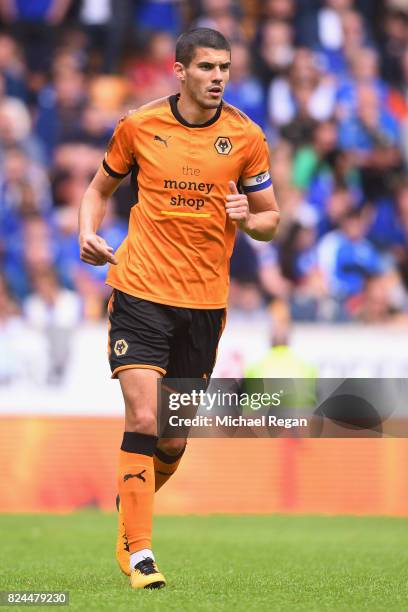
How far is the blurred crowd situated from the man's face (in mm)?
7080

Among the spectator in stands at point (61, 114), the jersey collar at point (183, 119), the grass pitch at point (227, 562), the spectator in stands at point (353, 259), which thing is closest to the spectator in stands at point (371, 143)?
the spectator in stands at point (353, 259)

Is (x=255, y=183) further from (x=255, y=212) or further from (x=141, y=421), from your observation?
(x=141, y=421)

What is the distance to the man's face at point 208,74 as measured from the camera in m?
5.98

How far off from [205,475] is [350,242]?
10.6ft

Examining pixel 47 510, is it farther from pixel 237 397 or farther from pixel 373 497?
pixel 237 397

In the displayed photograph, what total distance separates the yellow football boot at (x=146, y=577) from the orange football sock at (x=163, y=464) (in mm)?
885

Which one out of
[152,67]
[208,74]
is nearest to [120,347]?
[208,74]

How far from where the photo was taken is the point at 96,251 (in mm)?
5859

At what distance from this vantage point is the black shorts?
5965mm

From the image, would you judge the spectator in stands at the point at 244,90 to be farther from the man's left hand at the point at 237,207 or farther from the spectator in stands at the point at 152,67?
the man's left hand at the point at 237,207

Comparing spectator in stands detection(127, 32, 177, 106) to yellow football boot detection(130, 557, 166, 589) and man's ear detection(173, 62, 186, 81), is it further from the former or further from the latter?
yellow football boot detection(130, 557, 166, 589)

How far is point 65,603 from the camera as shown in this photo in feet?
16.7

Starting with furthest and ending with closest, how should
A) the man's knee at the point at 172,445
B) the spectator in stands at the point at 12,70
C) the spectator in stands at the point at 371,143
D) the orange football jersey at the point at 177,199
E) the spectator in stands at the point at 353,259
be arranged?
the spectator in stands at the point at 12,70
the spectator in stands at the point at 371,143
the spectator in stands at the point at 353,259
the man's knee at the point at 172,445
the orange football jersey at the point at 177,199

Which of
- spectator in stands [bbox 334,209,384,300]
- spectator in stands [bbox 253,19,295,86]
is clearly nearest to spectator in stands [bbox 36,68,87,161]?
spectator in stands [bbox 253,19,295,86]
